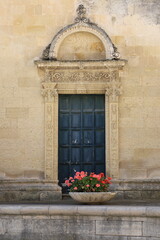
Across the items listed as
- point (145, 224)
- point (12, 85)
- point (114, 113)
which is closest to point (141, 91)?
point (114, 113)

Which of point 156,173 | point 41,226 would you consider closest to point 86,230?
point 41,226

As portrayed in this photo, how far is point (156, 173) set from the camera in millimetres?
14977

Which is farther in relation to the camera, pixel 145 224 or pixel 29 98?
pixel 29 98

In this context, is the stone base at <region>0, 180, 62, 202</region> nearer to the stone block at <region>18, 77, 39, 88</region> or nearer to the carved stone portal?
the carved stone portal

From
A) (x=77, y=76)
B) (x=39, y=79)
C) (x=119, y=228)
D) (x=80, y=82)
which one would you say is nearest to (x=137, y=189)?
(x=80, y=82)

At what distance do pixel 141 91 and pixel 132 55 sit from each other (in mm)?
941

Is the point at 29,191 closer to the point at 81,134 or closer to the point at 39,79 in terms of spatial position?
the point at 81,134

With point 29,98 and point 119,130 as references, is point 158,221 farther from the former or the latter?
point 29,98

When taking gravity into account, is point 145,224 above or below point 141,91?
below

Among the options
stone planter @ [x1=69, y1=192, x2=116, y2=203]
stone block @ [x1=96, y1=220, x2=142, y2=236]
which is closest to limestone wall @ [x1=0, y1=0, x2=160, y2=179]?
stone planter @ [x1=69, y1=192, x2=116, y2=203]

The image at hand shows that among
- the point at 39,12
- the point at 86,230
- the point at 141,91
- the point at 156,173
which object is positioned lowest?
the point at 86,230

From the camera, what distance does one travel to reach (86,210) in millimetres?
11727

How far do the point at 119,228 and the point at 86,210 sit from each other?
2.39 feet

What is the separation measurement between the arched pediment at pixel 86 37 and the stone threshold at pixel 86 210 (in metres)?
4.63
